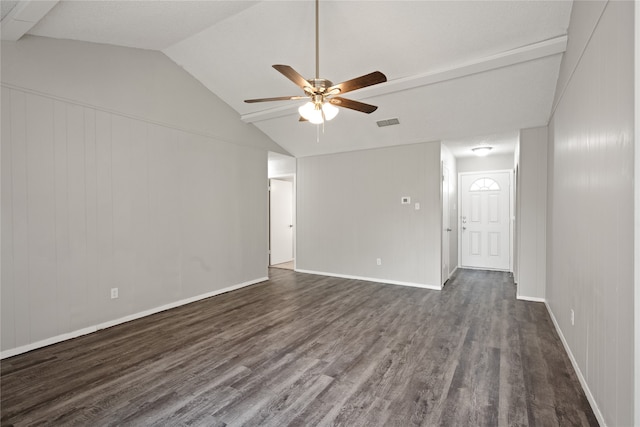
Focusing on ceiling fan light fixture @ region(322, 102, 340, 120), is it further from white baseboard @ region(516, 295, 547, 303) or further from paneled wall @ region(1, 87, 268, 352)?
white baseboard @ region(516, 295, 547, 303)

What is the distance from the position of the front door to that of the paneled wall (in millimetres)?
5067

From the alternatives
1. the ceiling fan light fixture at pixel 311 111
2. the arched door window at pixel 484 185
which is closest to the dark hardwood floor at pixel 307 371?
the ceiling fan light fixture at pixel 311 111

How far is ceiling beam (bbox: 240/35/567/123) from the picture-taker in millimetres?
3004

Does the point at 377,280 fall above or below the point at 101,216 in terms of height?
below

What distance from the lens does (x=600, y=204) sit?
1.87m

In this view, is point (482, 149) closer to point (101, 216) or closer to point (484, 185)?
point (484, 185)

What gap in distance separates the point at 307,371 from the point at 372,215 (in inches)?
141

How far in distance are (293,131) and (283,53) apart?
1878 mm

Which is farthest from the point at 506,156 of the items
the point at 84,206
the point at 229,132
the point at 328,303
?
the point at 84,206

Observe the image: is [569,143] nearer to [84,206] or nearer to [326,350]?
[326,350]

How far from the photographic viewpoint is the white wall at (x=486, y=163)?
643cm

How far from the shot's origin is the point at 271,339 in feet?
10.4

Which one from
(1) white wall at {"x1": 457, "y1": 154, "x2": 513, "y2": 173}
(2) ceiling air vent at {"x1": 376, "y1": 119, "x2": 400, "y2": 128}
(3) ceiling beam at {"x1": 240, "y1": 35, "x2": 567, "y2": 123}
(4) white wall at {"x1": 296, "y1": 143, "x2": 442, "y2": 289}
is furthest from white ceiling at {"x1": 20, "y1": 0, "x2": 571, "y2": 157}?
(1) white wall at {"x1": 457, "y1": 154, "x2": 513, "y2": 173}

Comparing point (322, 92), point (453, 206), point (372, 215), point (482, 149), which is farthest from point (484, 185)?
point (322, 92)
